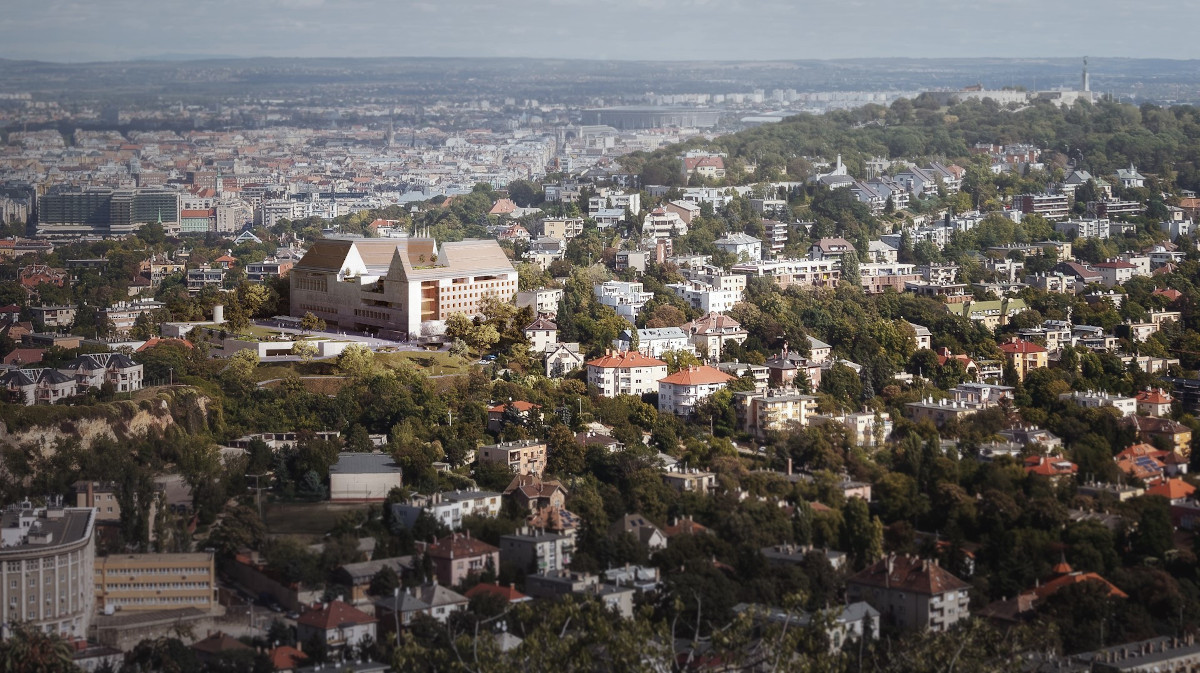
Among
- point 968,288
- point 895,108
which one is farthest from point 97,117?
point 968,288

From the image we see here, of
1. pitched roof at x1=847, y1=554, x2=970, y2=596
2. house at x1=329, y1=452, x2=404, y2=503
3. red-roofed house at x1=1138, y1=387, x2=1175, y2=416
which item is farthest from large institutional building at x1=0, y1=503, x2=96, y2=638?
red-roofed house at x1=1138, y1=387, x2=1175, y2=416

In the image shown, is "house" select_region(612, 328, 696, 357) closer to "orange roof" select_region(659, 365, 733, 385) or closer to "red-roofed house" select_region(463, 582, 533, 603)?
"orange roof" select_region(659, 365, 733, 385)

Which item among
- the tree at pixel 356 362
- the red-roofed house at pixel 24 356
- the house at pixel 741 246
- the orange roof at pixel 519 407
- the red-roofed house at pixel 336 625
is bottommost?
the red-roofed house at pixel 336 625

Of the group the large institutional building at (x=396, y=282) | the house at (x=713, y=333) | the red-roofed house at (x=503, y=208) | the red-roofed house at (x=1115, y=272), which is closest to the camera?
the large institutional building at (x=396, y=282)

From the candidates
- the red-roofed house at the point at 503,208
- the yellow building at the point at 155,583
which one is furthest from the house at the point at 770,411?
the red-roofed house at the point at 503,208

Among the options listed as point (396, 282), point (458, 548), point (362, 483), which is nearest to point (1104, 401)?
point (396, 282)

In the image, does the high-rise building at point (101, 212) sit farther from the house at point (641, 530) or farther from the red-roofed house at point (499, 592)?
the red-roofed house at point (499, 592)

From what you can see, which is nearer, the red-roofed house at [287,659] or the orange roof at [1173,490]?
the red-roofed house at [287,659]

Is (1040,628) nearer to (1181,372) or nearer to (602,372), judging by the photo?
(602,372)
